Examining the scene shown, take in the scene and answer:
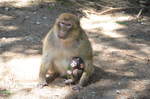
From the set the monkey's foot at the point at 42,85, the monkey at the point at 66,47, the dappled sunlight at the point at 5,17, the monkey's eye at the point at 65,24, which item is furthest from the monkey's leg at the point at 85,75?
the dappled sunlight at the point at 5,17

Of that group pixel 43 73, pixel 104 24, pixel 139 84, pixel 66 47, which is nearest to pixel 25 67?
pixel 43 73

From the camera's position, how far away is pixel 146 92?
21.0 feet

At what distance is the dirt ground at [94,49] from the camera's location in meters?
6.35

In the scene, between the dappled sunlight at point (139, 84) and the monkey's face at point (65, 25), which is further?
the dappled sunlight at point (139, 84)

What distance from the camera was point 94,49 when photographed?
27.8ft

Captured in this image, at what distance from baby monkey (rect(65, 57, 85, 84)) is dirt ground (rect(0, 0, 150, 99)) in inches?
7.9

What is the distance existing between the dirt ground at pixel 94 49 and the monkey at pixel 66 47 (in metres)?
0.30

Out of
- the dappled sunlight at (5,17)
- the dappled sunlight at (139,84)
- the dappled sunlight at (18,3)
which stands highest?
the dappled sunlight at (18,3)

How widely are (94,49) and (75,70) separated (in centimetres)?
220

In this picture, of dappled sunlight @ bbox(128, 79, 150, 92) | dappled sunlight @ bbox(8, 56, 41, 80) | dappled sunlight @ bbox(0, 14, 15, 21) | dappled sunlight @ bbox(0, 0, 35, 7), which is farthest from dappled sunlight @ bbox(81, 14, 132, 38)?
dappled sunlight @ bbox(128, 79, 150, 92)

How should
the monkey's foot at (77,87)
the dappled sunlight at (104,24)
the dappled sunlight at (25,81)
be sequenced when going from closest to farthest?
the dappled sunlight at (25,81) < the monkey's foot at (77,87) < the dappled sunlight at (104,24)

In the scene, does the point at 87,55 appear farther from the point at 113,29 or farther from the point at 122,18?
the point at 122,18

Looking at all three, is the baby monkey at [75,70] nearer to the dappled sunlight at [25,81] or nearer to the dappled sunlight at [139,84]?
the dappled sunlight at [25,81]

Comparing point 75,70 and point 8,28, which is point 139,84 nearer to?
point 75,70
